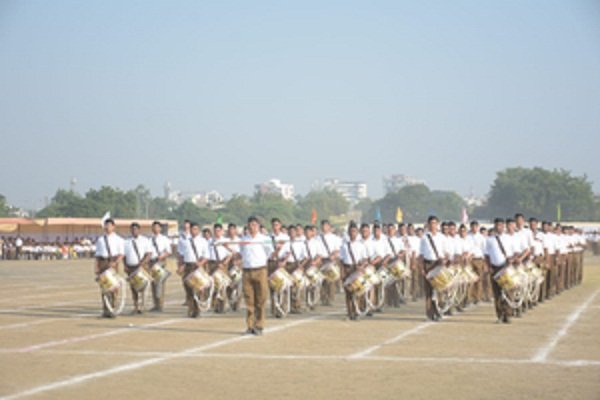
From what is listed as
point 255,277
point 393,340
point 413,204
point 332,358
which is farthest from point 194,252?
point 413,204

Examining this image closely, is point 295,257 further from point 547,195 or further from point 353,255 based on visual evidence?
point 547,195

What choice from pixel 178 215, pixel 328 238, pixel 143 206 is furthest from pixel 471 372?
pixel 143 206

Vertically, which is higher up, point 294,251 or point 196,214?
point 196,214

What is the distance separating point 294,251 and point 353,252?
91.8 inches

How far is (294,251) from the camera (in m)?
22.6

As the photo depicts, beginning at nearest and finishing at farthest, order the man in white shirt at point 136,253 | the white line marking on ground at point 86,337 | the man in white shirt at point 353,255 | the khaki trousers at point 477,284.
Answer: the white line marking on ground at point 86,337, the man in white shirt at point 353,255, the man in white shirt at point 136,253, the khaki trousers at point 477,284

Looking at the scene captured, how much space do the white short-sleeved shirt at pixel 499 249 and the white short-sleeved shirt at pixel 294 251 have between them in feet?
15.0

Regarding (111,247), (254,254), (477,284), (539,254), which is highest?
(111,247)

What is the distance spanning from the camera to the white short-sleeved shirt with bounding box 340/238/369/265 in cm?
2050

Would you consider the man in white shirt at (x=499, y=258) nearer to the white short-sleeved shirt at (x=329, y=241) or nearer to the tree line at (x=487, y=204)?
the white short-sleeved shirt at (x=329, y=241)

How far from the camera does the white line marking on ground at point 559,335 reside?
1360 centimetres

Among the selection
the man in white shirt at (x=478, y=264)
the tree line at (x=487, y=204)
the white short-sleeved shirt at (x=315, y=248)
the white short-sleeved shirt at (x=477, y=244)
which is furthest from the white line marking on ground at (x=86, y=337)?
the tree line at (x=487, y=204)

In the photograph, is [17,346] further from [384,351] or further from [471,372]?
[471,372]

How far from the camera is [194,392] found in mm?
10852
